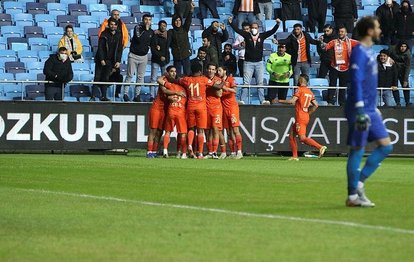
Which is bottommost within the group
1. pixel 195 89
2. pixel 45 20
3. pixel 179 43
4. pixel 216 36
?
pixel 195 89

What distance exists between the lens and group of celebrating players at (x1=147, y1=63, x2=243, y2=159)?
90.3ft

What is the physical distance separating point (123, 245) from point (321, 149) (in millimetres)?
18306

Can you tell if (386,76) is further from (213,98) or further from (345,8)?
(213,98)

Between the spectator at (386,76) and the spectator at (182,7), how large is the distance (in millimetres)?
5251

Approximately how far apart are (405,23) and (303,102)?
697 cm

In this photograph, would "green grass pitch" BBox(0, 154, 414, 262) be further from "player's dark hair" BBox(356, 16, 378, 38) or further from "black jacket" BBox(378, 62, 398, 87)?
"black jacket" BBox(378, 62, 398, 87)

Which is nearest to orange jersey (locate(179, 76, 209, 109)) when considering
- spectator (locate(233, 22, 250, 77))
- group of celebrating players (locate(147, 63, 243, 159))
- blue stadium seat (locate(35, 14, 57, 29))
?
group of celebrating players (locate(147, 63, 243, 159))

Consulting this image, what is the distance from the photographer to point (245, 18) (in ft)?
107

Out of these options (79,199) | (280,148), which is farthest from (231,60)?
(79,199)

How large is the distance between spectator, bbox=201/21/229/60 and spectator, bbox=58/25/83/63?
320 cm

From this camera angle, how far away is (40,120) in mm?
29094

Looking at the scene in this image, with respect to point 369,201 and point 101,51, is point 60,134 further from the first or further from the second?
point 369,201

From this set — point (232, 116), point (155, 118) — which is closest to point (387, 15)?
point (232, 116)

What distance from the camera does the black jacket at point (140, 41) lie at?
97.7 ft
